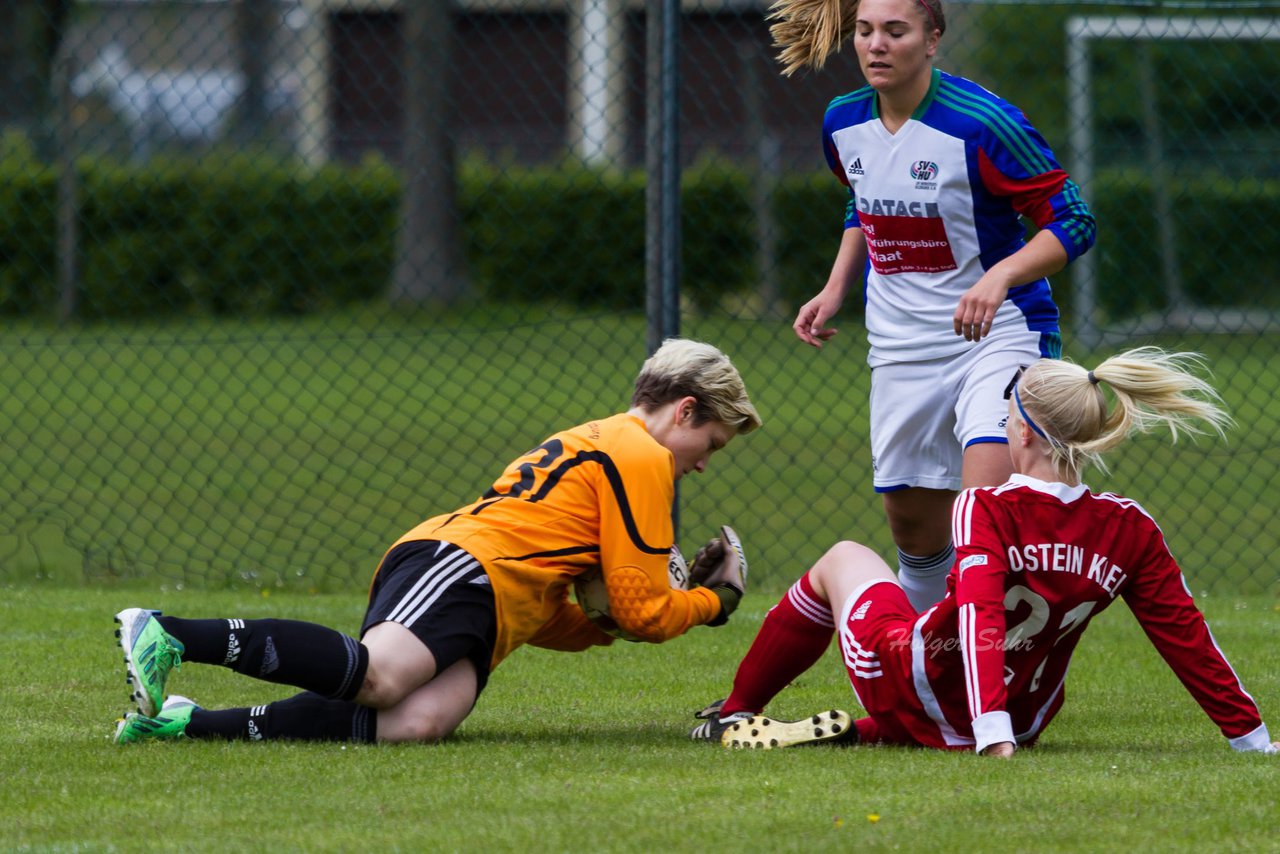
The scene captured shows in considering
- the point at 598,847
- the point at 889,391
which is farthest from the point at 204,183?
the point at 598,847

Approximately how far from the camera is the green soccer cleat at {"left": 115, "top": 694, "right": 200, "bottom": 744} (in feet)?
12.8

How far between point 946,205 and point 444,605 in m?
1.63

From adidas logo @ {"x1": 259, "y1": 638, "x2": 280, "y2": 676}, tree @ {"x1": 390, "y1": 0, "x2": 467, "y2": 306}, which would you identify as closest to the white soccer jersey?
adidas logo @ {"x1": 259, "y1": 638, "x2": 280, "y2": 676}

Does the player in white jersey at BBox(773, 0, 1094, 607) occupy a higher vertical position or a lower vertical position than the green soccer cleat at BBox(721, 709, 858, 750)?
higher

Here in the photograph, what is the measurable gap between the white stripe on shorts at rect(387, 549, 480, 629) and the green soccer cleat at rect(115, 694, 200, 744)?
536mm

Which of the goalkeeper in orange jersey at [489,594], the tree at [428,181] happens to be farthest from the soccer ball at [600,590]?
the tree at [428,181]

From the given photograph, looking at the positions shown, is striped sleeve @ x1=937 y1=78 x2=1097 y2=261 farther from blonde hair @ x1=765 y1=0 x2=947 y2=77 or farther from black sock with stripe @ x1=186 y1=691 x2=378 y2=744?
black sock with stripe @ x1=186 y1=691 x2=378 y2=744

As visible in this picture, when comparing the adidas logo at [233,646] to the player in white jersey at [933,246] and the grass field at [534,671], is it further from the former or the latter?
the player in white jersey at [933,246]

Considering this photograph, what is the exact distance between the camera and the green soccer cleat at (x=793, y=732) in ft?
12.7

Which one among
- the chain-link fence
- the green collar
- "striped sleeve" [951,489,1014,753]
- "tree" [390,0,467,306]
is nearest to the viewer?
"striped sleeve" [951,489,1014,753]

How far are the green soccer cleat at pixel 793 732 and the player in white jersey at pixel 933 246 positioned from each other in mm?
707

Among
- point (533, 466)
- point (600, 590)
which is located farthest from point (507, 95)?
point (600, 590)

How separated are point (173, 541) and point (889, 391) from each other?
4.30 metres

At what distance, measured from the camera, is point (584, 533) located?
4.07 meters
